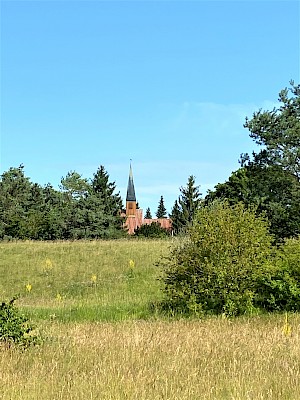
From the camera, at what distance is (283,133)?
123 ft

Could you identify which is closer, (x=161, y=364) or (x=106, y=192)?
(x=161, y=364)

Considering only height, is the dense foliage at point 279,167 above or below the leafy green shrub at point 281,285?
above

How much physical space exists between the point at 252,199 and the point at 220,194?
16.6 m

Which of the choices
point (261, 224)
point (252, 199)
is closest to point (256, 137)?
point (252, 199)

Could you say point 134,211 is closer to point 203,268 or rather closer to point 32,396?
point 203,268

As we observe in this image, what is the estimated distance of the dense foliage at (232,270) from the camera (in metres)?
14.8

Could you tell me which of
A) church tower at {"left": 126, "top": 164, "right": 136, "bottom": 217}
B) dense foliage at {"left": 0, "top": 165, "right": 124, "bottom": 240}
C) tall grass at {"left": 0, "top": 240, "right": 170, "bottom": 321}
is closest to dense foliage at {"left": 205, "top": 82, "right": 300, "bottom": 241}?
tall grass at {"left": 0, "top": 240, "right": 170, "bottom": 321}

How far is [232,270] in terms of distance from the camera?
48.4ft

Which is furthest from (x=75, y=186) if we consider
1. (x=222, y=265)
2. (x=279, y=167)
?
(x=222, y=265)

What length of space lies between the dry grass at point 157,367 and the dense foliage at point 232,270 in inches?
199

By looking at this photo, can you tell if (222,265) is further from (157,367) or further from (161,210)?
(161,210)

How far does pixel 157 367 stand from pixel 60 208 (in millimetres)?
61455

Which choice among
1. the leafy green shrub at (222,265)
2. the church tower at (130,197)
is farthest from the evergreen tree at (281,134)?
the church tower at (130,197)

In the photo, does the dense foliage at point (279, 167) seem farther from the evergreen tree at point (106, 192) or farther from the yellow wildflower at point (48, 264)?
the evergreen tree at point (106, 192)
